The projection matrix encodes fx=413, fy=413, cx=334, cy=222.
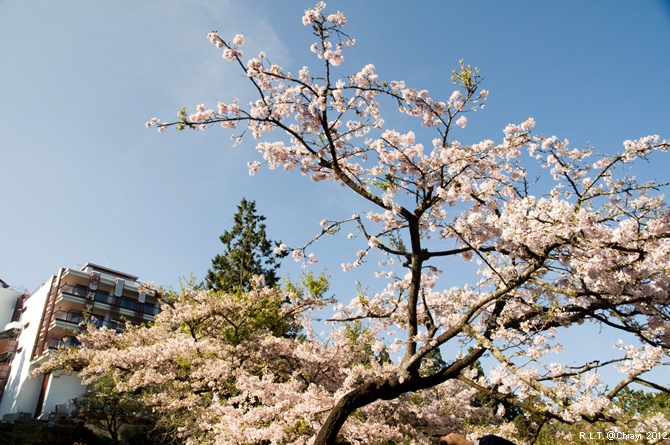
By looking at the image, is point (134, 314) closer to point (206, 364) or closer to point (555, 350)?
point (206, 364)

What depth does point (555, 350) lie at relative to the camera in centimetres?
650

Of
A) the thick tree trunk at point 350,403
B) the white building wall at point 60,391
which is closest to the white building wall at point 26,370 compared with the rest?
the white building wall at point 60,391

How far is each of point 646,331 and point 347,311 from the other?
597cm

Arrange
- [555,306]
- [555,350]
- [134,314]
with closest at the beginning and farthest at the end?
[555,306] → [555,350] → [134,314]

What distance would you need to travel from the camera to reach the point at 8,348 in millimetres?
38406

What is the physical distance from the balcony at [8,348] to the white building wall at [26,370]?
86cm

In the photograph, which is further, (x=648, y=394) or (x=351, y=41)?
(x=648, y=394)

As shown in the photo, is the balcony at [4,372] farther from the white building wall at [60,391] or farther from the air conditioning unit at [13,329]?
the white building wall at [60,391]

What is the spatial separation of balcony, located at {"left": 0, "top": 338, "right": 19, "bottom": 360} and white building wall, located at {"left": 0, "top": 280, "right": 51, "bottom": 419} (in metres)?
0.86

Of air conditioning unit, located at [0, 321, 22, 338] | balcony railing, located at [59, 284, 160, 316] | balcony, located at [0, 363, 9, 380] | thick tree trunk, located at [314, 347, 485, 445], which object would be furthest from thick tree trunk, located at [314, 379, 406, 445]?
air conditioning unit, located at [0, 321, 22, 338]

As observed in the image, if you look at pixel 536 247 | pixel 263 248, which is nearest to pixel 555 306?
pixel 536 247

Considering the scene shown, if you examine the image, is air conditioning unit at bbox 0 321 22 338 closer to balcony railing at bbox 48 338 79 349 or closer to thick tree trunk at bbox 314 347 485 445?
balcony railing at bbox 48 338 79 349

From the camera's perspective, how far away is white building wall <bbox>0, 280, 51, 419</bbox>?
105 feet

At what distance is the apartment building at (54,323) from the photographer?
102 ft
